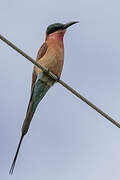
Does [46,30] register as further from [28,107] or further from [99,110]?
[99,110]

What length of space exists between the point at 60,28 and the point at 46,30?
148 millimetres

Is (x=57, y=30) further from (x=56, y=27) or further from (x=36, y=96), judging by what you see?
(x=36, y=96)

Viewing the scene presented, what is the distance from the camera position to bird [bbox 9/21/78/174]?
11.3 ft

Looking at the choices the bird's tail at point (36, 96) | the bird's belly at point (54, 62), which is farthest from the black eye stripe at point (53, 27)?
the bird's tail at point (36, 96)

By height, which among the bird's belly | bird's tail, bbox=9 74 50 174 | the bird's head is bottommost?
bird's tail, bbox=9 74 50 174

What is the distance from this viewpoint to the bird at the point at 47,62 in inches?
136

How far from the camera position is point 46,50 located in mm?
3717

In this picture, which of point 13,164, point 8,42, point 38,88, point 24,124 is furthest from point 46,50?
point 8,42

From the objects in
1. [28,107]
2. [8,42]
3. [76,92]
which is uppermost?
[8,42]

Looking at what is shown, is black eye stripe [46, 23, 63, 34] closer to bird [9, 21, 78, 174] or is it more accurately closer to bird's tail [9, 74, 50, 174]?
bird [9, 21, 78, 174]

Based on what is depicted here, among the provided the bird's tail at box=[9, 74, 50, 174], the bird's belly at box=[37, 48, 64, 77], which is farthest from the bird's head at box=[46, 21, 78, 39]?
the bird's tail at box=[9, 74, 50, 174]

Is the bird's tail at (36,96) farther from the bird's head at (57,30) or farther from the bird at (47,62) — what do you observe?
the bird's head at (57,30)

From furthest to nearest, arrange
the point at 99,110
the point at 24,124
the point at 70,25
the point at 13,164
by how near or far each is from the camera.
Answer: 1. the point at 70,25
2. the point at 24,124
3. the point at 13,164
4. the point at 99,110

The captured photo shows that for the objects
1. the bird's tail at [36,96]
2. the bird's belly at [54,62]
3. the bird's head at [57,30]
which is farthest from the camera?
the bird's head at [57,30]
